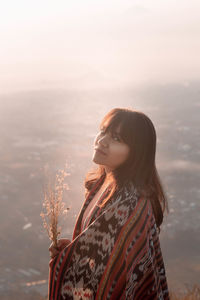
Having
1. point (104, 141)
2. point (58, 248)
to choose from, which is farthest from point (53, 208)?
point (104, 141)

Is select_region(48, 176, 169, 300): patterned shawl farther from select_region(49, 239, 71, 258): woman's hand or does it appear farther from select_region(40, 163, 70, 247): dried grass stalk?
select_region(40, 163, 70, 247): dried grass stalk

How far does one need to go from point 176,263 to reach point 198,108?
4493 centimetres

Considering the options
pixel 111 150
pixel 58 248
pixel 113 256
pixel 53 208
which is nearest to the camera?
pixel 113 256

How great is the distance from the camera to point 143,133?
70.1 inches

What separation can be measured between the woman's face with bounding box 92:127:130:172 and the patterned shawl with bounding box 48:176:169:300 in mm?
118

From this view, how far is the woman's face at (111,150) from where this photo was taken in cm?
179

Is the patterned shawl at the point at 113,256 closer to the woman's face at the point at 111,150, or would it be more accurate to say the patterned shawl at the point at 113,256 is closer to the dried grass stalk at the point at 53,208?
the woman's face at the point at 111,150

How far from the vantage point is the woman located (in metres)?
1.70

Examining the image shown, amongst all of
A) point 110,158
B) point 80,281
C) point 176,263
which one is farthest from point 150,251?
point 176,263

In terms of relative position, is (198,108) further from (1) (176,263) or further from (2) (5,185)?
(1) (176,263)

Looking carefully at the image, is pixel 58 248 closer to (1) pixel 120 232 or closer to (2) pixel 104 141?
(1) pixel 120 232

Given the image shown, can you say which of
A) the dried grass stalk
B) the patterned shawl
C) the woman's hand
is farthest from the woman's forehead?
the woman's hand

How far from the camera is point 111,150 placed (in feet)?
5.90

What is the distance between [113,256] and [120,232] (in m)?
0.10
